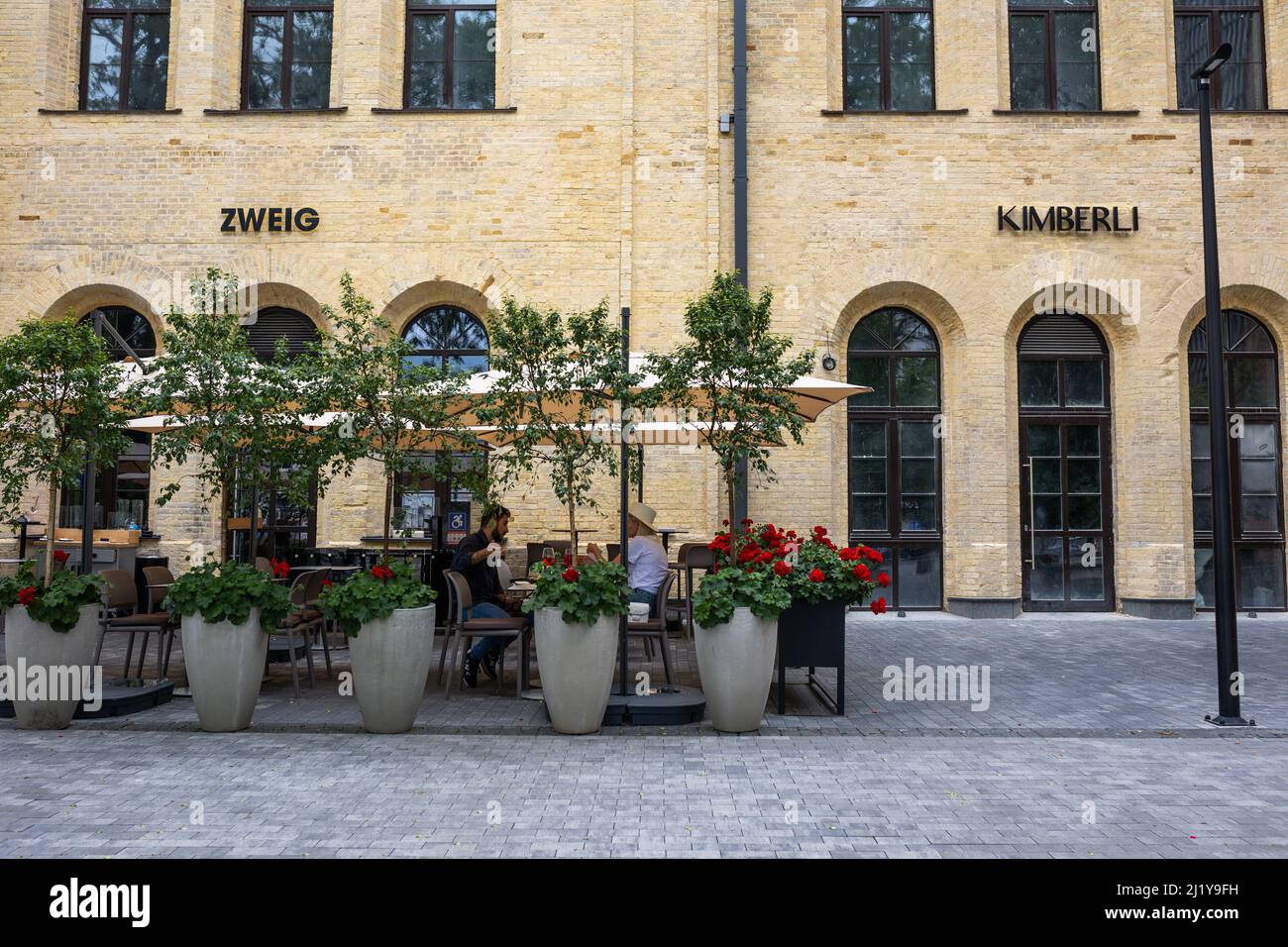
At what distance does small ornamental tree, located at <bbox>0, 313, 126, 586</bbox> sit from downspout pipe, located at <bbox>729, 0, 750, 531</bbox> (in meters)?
8.24

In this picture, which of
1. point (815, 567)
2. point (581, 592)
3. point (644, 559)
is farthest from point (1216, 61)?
point (581, 592)

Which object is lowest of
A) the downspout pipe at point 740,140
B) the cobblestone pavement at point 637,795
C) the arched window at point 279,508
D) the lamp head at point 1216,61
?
the cobblestone pavement at point 637,795

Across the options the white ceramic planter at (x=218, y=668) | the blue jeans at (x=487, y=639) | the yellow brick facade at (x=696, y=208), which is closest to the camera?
the white ceramic planter at (x=218, y=668)

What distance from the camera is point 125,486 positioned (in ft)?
45.8

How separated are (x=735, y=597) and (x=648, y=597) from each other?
6.29 ft

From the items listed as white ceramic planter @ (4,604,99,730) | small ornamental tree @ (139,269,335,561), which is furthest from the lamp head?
white ceramic planter @ (4,604,99,730)

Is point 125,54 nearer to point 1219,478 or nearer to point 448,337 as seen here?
point 448,337

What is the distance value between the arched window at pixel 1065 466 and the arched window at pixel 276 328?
10.7 m

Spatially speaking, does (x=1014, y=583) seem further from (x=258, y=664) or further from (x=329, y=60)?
(x=329, y=60)

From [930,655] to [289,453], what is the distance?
6.69m

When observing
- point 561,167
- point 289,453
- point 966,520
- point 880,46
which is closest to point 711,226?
point 561,167

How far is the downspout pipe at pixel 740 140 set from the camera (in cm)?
1377

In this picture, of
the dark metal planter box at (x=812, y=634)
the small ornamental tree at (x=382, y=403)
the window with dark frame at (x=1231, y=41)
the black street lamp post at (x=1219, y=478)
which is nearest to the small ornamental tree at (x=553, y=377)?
the small ornamental tree at (x=382, y=403)

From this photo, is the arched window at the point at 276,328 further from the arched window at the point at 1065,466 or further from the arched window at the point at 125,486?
the arched window at the point at 1065,466
